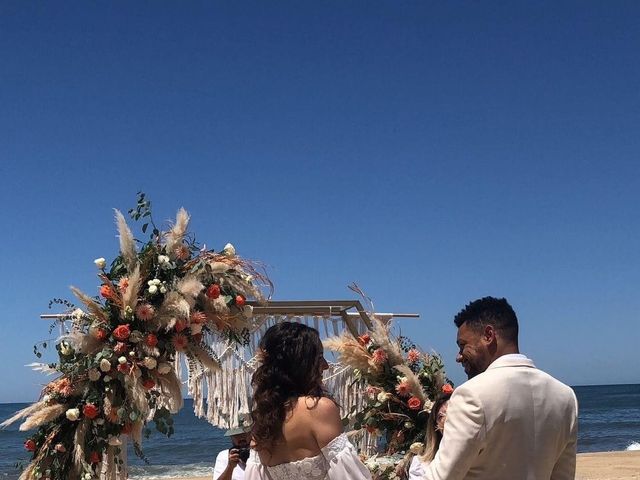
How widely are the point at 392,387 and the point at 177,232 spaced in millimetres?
1923

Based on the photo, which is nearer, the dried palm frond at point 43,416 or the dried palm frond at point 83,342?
the dried palm frond at point 43,416

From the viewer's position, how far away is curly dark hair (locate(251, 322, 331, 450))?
2.86 metres

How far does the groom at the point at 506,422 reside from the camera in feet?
7.50

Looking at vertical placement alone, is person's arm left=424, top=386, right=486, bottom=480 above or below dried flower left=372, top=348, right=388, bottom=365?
below

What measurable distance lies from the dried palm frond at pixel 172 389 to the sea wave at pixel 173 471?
19.8 metres

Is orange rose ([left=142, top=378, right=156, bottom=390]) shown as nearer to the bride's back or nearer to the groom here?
the bride's back

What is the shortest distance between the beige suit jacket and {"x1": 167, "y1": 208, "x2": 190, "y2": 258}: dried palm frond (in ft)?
8.16

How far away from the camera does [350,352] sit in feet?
17.9

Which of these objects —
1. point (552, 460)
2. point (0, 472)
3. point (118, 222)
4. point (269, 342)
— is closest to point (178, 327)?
point (118, 222)

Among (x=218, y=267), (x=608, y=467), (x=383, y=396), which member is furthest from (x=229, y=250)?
(x=608, y=467)

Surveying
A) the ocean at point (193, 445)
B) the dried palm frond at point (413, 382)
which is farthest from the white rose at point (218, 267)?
the ocean at point (193, 445)

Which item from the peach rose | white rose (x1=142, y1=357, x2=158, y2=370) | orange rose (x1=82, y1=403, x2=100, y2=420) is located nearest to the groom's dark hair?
white rose (x1=142, y1=357, x2=158, y2=370)

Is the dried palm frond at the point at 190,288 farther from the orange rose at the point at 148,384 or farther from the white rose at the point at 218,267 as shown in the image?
the orange rose at the point at 148,384

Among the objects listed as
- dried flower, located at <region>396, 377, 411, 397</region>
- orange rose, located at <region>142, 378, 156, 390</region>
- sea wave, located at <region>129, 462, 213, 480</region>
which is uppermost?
orange rose, located at <region>142, 378, 156, 390</region>
